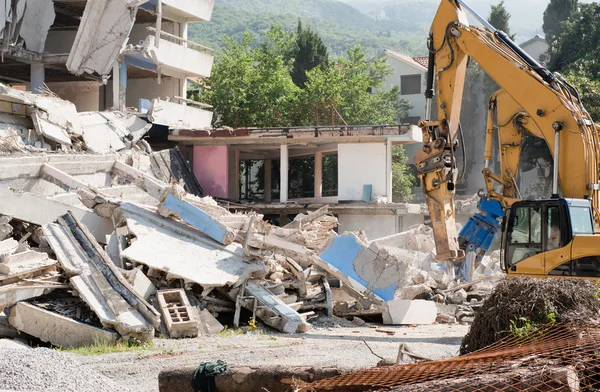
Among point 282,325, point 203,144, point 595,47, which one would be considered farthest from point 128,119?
point 595,47

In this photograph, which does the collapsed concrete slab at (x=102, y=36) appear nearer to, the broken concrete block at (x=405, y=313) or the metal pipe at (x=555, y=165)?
the broken concrete block at (x=405, y=313)

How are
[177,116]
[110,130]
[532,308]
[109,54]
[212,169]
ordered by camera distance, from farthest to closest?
[177,116], [109,54], [212,169], [110,130], [532,308]

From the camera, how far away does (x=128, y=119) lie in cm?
2489

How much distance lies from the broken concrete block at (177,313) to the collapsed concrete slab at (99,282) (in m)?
0.48

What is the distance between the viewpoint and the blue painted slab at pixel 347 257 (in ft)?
50.6

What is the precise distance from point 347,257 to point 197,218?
10.1ft

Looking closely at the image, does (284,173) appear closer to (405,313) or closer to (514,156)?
(405,313)

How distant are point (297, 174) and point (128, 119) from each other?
1335cm

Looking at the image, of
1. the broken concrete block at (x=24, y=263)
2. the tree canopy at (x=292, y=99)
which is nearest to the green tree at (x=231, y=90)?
the tree canopy at (x=292, y=99)

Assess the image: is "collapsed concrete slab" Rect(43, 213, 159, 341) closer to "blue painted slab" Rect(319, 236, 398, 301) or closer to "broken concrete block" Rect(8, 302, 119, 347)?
"broken concrete block" Rect(8, 302, 119, 347)

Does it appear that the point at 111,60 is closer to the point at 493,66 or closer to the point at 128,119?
the point at 128,119

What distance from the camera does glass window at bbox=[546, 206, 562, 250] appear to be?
35.6 feet

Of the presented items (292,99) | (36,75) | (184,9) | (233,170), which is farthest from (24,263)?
(292,99)

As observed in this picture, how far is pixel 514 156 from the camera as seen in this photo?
14.4m
